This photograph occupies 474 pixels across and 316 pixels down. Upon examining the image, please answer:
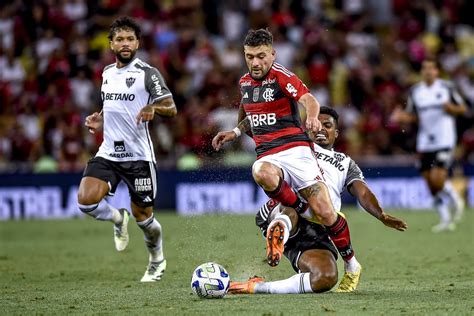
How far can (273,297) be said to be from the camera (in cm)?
882

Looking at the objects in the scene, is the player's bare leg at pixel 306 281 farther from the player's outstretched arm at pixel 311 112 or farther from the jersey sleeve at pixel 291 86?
the jersey sleeve at pixel 291 86

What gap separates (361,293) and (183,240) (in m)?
7.53

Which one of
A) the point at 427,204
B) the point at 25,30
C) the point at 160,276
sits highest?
the point at 25,30

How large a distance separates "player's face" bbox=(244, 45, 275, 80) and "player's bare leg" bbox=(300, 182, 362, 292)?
1.21m

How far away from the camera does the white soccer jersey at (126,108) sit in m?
10.9

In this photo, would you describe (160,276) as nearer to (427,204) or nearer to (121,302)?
(121,302)

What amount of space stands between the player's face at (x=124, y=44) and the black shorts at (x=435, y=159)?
794cm

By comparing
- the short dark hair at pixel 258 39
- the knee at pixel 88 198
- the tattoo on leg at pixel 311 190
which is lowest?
the knee at pixel 88 198

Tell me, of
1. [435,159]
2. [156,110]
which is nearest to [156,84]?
[156,110]

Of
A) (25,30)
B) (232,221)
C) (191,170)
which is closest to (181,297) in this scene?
(232,221)

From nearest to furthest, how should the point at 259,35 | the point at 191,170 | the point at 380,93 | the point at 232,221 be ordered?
the point at 259,35 → the point at 232,221 → the point at 191,170 → the point at 380,93

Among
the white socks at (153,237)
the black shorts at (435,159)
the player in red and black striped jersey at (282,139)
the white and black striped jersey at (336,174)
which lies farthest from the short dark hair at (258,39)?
the black shorts at (435,159)

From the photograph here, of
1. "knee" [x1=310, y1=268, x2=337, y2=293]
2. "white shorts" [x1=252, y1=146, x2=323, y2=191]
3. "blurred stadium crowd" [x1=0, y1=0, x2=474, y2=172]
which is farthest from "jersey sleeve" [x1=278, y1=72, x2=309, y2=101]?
"blurred stadium crowd" [x1=0, y1=0, x2=474, y2=172]

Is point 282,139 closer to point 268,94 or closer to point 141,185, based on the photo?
point 268,94
